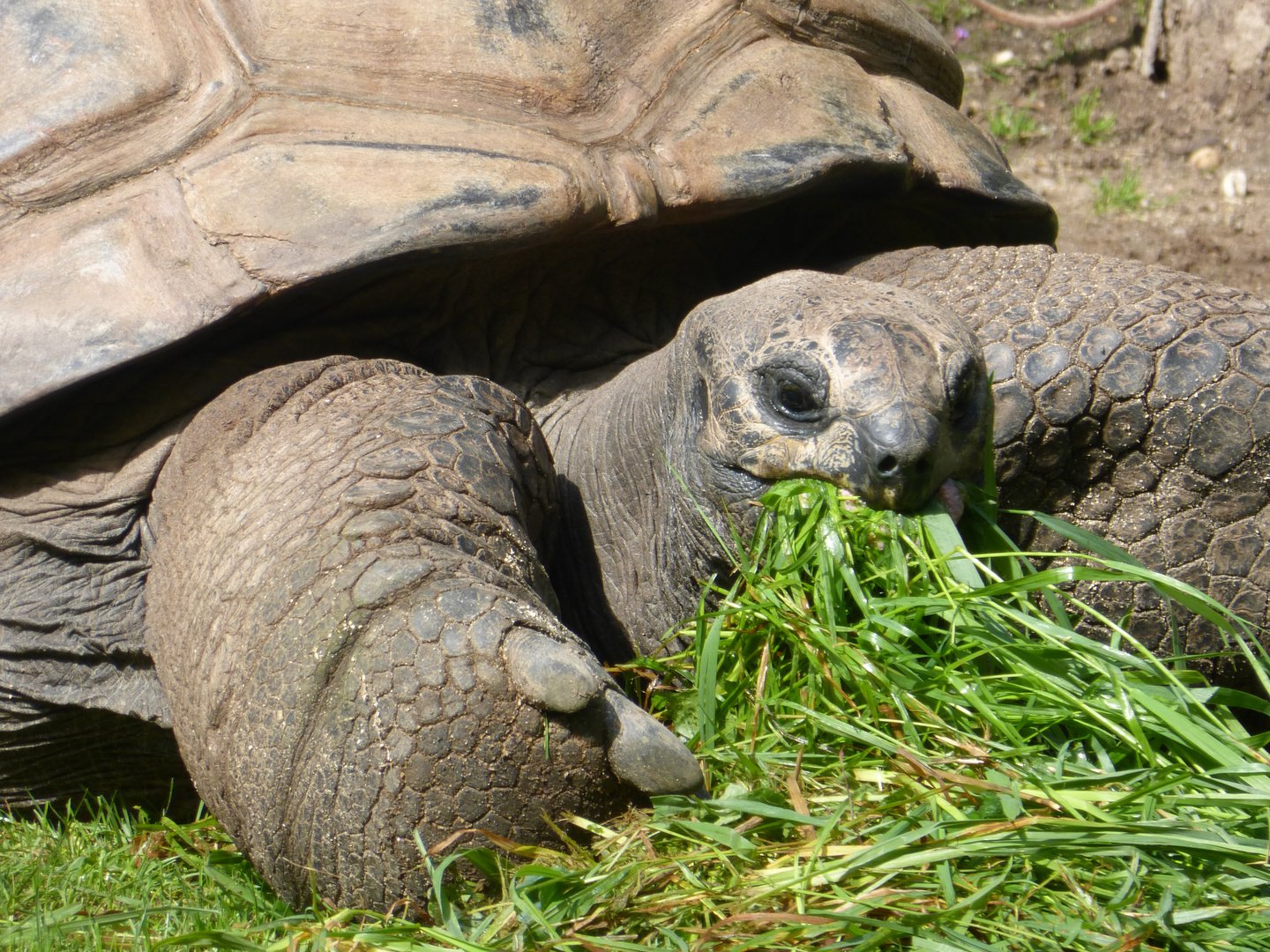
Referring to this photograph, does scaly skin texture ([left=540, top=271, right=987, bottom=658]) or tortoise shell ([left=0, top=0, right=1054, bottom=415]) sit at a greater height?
tortoise shell ([left=0, top=0, right=1054, bottom=415])

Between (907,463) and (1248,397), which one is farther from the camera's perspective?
(1248,397)

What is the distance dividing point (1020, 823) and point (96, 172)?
2.03 metres

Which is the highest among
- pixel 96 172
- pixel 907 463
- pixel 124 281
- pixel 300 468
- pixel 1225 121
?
pixel 96 172

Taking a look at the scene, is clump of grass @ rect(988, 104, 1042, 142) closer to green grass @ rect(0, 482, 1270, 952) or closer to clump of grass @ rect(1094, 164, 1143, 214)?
clump of grass @ rect(1094, 164, 1143, 214)

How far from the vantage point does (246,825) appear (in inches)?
70.2

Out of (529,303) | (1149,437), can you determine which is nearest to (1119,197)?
(1149,437)

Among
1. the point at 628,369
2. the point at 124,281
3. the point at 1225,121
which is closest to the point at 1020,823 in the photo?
the point at 628,369

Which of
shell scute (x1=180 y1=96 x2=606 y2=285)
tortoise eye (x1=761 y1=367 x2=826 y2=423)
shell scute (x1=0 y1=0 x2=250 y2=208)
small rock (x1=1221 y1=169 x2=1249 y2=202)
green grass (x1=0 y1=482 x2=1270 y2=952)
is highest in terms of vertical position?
shell scute (x1=0 y1=0 x2=250 y2=208)

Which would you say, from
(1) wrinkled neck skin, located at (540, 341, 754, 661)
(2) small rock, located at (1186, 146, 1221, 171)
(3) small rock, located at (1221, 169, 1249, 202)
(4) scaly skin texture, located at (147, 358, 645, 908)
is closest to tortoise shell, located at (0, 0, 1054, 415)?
(4) scaly skin texture, located at (147, 358, 645, 908)

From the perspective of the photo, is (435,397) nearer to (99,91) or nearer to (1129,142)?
(99,91)

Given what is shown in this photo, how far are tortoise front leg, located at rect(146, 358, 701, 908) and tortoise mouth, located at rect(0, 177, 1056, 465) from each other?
366 mm

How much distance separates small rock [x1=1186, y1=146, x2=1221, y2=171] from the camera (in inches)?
247

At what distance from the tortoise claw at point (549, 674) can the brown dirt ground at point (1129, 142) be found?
171 inches

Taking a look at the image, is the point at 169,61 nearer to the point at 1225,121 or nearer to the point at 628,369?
the point at 628,369
